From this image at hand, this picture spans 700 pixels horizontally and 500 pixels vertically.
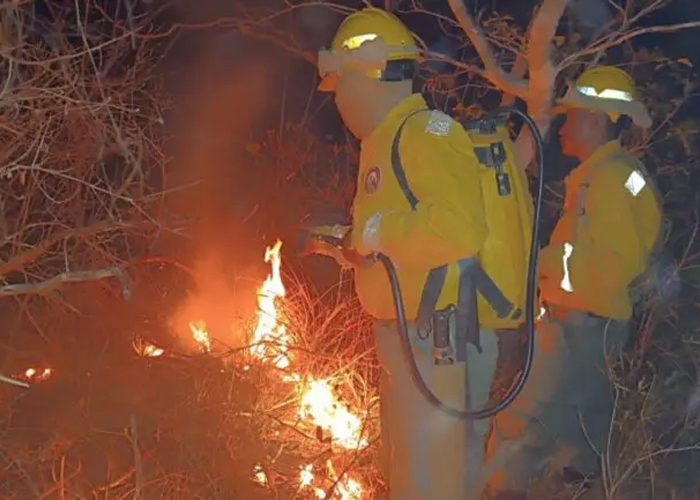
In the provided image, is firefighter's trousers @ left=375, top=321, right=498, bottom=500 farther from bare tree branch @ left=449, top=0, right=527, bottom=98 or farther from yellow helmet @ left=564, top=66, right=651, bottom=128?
bare tree branch @ left=449, top=0, right=527, bottom=98

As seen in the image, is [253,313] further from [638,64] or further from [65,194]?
[638,64]

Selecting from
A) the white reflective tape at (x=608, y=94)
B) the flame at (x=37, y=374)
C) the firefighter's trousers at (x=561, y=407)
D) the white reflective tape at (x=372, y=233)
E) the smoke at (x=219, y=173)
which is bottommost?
the smoke at (x=219, y=173)

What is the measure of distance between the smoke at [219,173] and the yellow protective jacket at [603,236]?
2480 millimetres

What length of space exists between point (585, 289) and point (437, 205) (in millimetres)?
1659

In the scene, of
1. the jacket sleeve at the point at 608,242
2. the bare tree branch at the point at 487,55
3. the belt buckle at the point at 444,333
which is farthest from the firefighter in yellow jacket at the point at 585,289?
the belt buckle at the point at 444,333

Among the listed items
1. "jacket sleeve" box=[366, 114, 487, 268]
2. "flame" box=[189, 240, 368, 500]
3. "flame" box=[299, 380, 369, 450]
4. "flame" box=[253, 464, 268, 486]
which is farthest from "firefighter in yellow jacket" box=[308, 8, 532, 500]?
"flame" box=[299, 380, 369, 450]

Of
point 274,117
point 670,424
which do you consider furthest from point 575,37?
point 274,117

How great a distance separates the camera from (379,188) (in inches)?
125

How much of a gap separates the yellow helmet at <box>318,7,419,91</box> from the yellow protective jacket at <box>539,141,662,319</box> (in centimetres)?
135

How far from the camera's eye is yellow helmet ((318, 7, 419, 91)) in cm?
321

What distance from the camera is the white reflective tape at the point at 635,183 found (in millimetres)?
4160

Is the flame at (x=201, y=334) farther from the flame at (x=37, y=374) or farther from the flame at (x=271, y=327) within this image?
the flame at (x=37, y=374)

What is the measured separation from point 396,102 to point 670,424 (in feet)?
11.3

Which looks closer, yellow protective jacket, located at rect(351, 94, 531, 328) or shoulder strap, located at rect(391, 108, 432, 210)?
yellow protective jacket, located at rect(351, 94, 531, 328)
